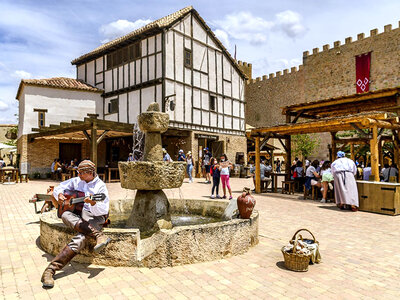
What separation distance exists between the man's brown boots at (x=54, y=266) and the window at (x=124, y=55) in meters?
16.4

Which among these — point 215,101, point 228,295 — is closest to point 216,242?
point 228,295

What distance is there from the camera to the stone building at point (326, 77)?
24541 mm

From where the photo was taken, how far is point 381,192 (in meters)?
7.77

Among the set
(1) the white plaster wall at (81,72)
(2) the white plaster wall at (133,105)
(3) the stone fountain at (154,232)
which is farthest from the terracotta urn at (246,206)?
(1) the white plaster wall at (81,72)

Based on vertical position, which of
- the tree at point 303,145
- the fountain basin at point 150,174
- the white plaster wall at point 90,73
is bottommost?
the fountain basin at point 150,174

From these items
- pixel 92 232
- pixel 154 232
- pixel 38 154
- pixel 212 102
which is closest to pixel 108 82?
pixel 38 154

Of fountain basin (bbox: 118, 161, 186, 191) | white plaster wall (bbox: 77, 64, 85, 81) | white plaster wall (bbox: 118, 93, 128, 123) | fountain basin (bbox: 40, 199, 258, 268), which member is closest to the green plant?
white plaster wall (bbox: 118, 93, 128, 123)

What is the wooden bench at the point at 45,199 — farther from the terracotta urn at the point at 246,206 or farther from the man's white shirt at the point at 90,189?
the terracotta urn at the point at 246,206

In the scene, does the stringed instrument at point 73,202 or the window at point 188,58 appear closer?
the stringed instrument at point 73,202

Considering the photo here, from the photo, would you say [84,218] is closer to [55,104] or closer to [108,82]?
[108,82]

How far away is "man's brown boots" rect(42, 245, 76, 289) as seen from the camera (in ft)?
10.2

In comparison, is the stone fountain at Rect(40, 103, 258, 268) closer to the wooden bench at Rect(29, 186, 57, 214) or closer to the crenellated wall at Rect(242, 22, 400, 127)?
the wooden bench at Rect(29, 186, 57, 214)

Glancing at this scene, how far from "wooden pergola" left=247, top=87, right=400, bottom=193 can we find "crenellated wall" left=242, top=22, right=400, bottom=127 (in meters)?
14.5

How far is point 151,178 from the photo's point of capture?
429 cm
